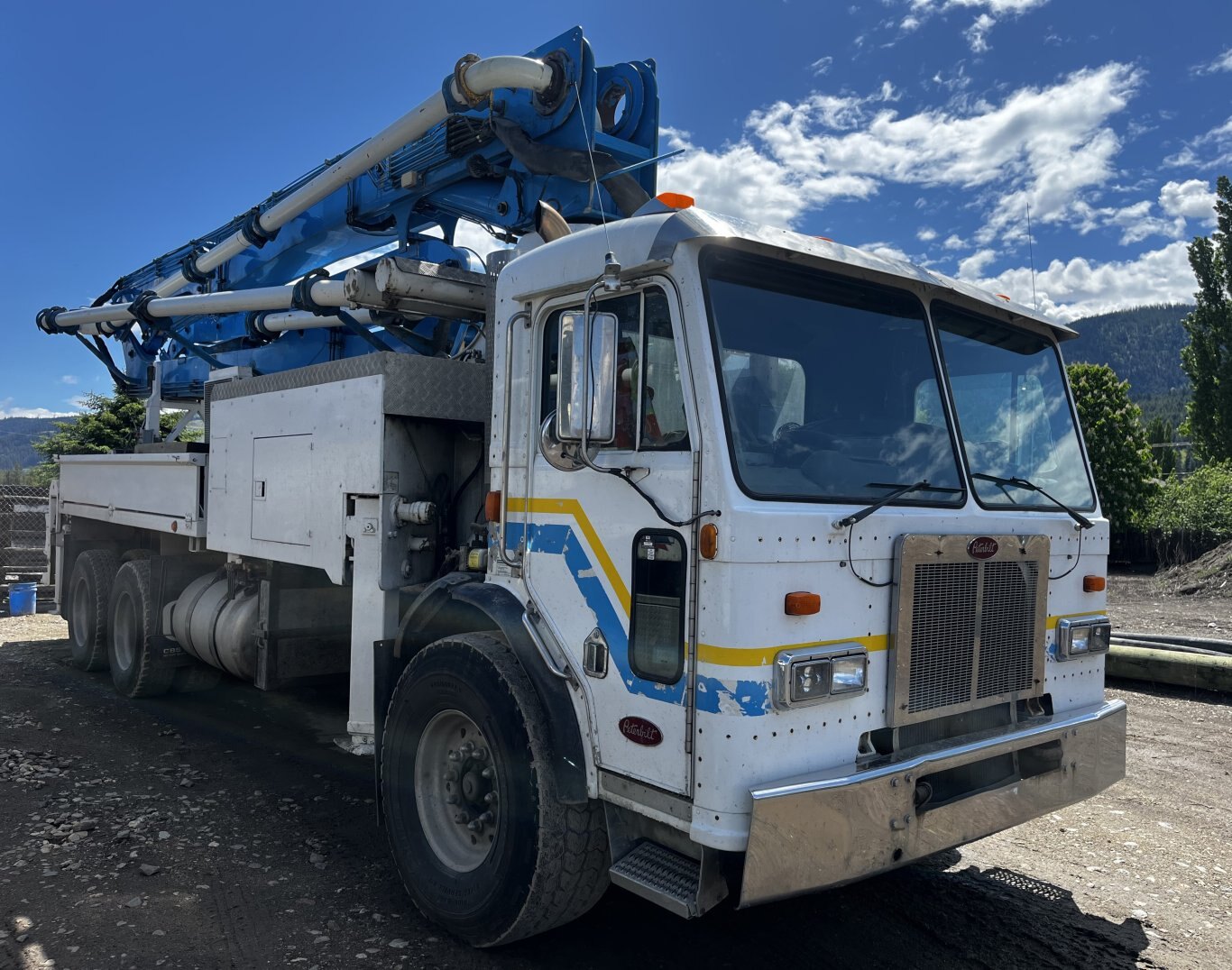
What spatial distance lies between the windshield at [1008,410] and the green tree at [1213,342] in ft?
104

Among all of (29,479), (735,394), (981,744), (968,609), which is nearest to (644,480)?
(735,394)

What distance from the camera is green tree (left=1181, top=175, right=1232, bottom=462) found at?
101ft

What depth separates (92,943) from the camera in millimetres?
3596

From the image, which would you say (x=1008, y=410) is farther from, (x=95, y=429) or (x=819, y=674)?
(x=95, y=429)

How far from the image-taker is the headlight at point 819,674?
2.87 metres

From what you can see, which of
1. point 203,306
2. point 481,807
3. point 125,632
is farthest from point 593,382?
point 125,632

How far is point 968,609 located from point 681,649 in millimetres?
1145

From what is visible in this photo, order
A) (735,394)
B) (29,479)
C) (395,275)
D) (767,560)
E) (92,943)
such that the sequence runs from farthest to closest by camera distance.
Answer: (29,479) → (395,275) → (92,943) → (735,394) → (767,560)

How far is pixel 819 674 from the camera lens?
2963 millimetres

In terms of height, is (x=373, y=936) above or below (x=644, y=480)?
below

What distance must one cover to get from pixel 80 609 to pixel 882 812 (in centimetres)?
813

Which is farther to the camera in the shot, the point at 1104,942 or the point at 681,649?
the point at 1104,942

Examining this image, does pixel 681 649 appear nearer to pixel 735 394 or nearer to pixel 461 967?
pixel 735 394

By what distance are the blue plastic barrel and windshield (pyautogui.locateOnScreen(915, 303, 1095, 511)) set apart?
43.2ft
